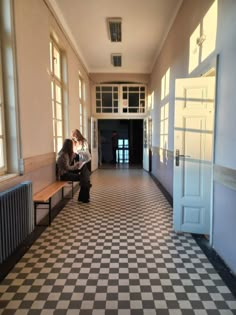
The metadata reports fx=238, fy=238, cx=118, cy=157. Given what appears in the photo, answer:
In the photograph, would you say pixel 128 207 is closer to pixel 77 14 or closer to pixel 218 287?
pixel 218 287

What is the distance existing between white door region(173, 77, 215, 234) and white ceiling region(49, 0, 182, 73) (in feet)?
8.04

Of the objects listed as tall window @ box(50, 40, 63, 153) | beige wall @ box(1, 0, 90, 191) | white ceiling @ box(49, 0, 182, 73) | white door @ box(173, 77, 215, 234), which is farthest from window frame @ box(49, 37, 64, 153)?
white door @ box(173, 77, 215, 234)

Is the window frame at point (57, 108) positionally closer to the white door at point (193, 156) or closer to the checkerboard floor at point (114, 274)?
the checkerboard floor at point (114, 274)

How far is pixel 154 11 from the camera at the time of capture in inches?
189

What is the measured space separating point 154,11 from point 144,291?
4960 mm

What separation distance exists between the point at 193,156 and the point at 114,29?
158 inches

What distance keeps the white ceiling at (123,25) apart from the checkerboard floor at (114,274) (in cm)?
399

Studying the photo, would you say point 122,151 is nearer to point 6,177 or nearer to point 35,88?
point 35,88

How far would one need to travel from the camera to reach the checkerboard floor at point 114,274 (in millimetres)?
1878

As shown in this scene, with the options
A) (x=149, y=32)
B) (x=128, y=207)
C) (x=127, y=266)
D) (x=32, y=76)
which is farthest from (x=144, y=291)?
(x=149, y=32)

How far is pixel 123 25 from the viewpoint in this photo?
5.45 m

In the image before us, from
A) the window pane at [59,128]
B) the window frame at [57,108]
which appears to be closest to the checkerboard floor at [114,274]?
the window frame at [57,108]

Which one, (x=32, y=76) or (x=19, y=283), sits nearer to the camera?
(x=19, y=283)

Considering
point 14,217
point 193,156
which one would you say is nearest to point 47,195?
point 14,217
